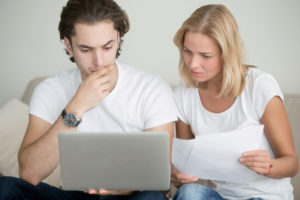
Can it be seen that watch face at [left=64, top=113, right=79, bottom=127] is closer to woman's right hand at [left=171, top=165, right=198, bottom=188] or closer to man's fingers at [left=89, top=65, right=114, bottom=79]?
man's fingers at [left=89, top=65, right=114, bottom=79]

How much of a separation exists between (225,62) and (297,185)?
0.80 metres

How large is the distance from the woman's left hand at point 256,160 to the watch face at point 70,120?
61cm

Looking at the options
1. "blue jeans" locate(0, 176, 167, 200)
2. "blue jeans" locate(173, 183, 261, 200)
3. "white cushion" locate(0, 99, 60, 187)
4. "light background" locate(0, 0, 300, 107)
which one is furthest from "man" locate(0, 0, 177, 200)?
"light background" locate(0, 0, 300, 107)

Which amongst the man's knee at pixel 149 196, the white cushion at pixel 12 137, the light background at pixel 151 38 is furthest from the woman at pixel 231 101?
the white cushion at pixel 12 137

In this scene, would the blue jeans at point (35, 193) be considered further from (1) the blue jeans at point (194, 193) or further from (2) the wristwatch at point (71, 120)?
(2) the wristwatch at point (71, 120)

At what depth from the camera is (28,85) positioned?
236 cm

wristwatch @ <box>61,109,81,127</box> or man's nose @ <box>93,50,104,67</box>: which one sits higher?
man's nose @ <box>93,50,104,67</box>

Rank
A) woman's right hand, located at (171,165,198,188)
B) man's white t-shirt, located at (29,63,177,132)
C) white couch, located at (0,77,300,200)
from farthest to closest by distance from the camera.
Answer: white couch, located at (0,77,300,200) < man's white t-shirt, located at (29,63,177,132) < woman's right hand, located at (171,165,198,188)

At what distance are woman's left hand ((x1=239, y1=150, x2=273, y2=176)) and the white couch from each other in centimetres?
64

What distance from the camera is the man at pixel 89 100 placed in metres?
1.40

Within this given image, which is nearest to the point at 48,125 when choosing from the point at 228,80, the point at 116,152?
the point at 116,152

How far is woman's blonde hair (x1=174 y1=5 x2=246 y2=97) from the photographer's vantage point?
1.41 metres

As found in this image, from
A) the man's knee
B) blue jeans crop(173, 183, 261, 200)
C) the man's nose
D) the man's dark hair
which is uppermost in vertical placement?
the man's dark hair

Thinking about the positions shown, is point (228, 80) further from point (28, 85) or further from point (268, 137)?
point (28, 85)
